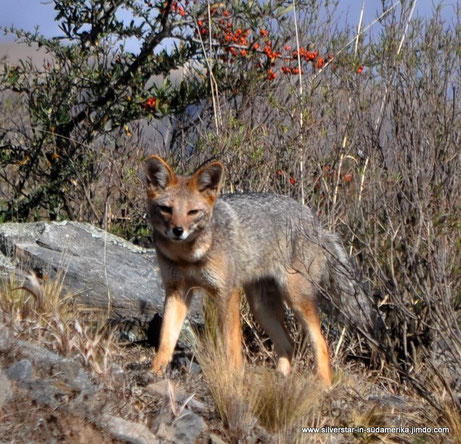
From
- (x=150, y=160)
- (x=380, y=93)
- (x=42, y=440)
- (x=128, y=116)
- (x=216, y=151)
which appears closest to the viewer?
(x=42, y=440)

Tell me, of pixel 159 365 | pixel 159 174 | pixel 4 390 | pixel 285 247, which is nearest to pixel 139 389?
pixel 159 365

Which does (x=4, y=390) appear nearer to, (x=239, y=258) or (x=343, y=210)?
(x=239, y=258)

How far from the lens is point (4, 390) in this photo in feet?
16.3

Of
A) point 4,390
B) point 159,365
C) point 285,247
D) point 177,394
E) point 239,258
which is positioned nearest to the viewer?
point 4,390

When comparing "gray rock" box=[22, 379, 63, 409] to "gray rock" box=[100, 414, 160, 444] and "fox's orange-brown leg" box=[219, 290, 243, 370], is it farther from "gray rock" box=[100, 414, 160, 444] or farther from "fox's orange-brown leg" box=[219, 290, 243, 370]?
"fox's orange-brown leg" box=[219, 290, 243, 370]

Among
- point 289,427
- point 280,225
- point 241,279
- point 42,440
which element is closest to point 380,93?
point 280,225

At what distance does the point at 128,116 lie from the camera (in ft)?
31.4

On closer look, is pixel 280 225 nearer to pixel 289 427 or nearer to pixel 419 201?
pixel 419 201

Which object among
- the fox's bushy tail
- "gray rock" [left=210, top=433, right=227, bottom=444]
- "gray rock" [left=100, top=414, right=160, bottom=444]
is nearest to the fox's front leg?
the fox's bushy tail

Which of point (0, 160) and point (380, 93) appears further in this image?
point (0, 160)

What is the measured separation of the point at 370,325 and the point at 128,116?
353cm

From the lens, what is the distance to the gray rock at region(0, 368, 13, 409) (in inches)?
193

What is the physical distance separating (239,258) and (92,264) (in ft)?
4.85

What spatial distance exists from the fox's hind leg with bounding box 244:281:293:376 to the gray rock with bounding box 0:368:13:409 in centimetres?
281
